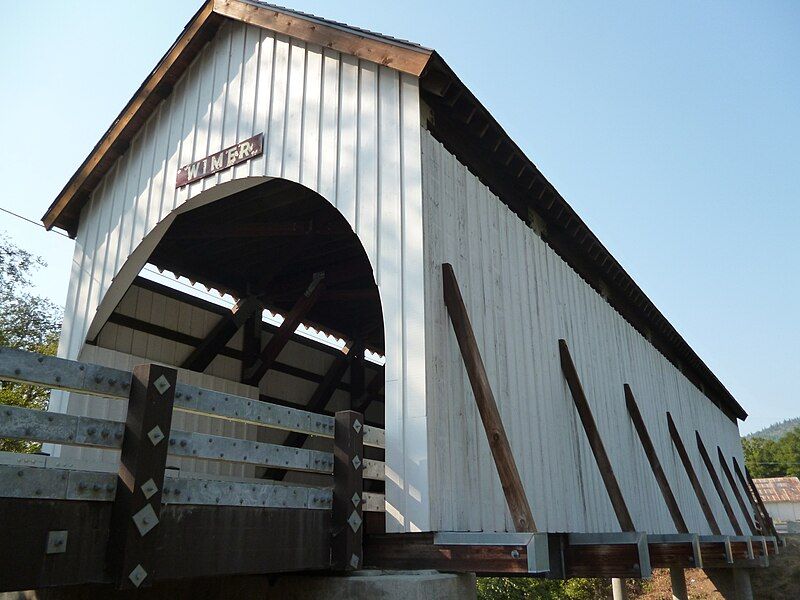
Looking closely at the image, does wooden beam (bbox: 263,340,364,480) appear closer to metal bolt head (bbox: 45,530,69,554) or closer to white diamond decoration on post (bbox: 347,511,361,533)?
white diamond decoration on post (bbox: 347,511,361,533)

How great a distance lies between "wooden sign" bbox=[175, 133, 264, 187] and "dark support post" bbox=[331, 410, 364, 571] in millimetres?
3380

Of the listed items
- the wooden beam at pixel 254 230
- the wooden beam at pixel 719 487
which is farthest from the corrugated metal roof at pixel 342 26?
the wooden beam at pixel 719 487

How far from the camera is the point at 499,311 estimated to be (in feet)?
25.1

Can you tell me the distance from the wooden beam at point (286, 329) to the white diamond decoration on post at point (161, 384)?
7073 mm

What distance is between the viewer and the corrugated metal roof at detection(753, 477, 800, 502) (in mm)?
52469

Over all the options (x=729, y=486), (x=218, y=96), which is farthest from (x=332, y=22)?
(x=729, y=486)

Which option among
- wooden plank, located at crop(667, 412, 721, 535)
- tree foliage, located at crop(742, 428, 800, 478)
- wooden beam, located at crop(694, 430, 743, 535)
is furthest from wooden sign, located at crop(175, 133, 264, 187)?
tree foliage, located at crop(742, 428, 800, 478)

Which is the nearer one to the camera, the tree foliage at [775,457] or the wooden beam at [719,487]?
the wooden beam at [719,487]

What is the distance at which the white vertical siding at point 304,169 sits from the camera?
5.97 meters

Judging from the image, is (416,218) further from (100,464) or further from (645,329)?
(645,329)

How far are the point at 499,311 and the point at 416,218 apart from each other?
1815 mm

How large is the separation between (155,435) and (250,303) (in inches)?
321

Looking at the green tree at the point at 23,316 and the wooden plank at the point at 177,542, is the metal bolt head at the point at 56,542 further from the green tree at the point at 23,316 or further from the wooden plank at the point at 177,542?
the green tree at the point at 23,316

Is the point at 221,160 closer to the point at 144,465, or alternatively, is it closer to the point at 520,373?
the point at 520,373
